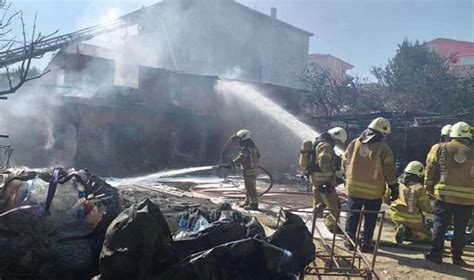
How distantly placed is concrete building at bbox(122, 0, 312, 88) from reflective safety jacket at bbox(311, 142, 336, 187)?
29159 mm

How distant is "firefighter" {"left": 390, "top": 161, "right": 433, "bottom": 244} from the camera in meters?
5.82

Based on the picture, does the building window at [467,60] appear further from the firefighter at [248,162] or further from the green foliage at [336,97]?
the firefighter at [248,162]

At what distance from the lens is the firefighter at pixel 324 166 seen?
6457mm

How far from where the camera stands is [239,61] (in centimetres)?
3772

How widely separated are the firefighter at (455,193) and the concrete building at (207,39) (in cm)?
3043

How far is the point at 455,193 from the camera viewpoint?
16.4 feet

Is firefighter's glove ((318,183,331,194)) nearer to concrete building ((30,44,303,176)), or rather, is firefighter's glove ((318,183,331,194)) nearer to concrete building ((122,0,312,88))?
concrete building ((30,44,303,176))

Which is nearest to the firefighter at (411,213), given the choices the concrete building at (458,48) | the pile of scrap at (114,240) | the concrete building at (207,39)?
the pile of scrap at (114,240)

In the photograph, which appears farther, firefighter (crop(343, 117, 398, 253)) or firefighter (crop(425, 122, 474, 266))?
firefighter (crop(343, 117, 398, 253))

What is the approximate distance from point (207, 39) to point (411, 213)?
31959mm

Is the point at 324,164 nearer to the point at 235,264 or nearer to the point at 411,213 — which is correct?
the point at 411,213

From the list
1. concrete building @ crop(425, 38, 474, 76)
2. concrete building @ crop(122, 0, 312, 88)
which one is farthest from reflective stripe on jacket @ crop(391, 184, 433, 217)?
concrete building @ crop(425, 38, 474, 76)

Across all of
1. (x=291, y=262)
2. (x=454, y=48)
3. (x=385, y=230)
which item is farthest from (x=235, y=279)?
(x=454, y=48)

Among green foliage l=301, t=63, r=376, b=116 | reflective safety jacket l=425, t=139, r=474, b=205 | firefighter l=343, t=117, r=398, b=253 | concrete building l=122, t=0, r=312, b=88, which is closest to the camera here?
reflective safety jacket l=425, t=139, r=474, b=205
